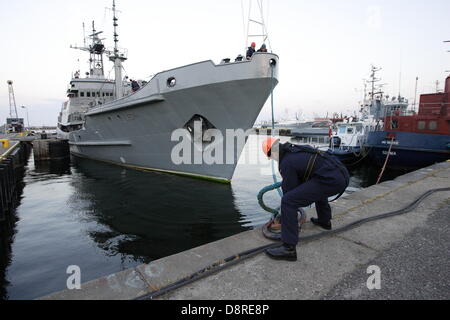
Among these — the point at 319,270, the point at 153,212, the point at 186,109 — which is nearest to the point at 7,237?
the point at 153,212

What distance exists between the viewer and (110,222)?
6.19 metres

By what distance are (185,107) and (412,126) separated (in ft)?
42.2

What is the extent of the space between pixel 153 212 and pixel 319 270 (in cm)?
533

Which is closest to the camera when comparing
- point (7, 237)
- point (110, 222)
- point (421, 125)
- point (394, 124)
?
point (7, 237)

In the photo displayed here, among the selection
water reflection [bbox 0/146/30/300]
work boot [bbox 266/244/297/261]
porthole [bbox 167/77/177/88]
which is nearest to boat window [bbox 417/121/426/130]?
porthole [bbox 167/77/177/88]

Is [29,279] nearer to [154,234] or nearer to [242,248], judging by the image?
[154,234]

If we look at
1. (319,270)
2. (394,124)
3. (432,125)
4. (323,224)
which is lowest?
(319,270)

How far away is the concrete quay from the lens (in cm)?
202

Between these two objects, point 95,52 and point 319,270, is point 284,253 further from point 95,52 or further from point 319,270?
point 95,52

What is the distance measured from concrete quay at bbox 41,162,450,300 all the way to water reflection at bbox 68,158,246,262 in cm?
244

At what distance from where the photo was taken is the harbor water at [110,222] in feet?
13.8

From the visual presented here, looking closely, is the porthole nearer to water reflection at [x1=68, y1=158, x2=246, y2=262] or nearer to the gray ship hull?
the gray ship hull

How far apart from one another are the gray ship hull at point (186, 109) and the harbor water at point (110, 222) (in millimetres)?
901

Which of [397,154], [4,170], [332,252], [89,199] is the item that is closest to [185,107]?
[89,199]
